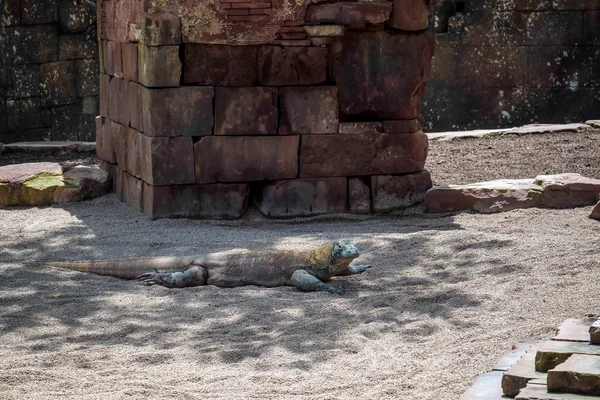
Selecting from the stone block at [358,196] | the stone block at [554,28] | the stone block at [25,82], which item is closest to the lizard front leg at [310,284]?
the stone block at [358,196]

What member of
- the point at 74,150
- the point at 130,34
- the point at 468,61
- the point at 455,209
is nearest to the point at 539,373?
the point at 455,209

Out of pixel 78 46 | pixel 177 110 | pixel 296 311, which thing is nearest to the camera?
pixel 296 311

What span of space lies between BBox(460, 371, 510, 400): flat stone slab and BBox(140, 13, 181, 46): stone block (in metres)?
5.36

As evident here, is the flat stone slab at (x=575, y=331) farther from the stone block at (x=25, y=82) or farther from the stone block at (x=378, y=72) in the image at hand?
the stone block at (x=25, y=82)

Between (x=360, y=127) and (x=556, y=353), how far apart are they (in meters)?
5.58

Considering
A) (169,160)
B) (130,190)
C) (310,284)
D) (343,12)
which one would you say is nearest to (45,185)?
(130,190)

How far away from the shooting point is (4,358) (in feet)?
18.3

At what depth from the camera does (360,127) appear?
9.53 meters

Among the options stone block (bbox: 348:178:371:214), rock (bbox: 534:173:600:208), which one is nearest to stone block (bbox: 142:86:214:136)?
stone block (bbox: 348:178:371:214)

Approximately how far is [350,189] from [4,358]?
470cm

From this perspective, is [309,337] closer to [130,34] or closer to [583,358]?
[583,358]

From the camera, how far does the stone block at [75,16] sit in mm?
14750

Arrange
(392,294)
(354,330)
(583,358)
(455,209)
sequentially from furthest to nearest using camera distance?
1. (455,209)
2. (392,294)
3. (354,330)
4. (583,358)

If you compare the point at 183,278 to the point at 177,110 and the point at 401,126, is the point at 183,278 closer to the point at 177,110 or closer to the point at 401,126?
the point at 177,110
